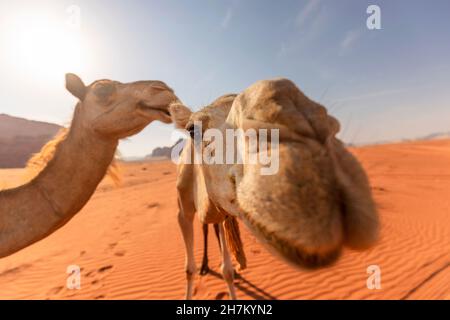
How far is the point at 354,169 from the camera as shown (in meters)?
1.14

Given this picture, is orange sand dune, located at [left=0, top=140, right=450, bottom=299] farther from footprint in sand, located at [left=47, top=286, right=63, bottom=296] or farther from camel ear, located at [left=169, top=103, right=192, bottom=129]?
camel ear, located at [left=169, top=103, right=192, bottom=129]

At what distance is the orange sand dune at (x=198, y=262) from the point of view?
5.49 meters

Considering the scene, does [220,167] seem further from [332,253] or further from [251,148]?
[332,253]

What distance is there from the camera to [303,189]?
3.06 ft

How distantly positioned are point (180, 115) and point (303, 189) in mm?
1644

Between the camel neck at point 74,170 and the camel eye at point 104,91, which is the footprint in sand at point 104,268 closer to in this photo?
the camel neck at point 74,170

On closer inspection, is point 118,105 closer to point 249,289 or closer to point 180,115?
point 180,115

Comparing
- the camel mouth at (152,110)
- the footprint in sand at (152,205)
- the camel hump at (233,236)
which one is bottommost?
the footprint in sand at (152,205)

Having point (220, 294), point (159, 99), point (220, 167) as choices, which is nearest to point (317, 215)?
point (220, 167)

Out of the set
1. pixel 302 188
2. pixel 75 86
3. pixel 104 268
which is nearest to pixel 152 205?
pixel 104 268

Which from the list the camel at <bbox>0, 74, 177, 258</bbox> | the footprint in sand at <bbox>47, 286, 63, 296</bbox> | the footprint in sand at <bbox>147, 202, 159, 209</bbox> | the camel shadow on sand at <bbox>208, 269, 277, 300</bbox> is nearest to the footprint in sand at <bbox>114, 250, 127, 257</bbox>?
the footprint in sand at <bbox>47, 286, 63, 296</bbox>

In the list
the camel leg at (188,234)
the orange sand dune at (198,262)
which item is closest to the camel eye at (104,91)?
the orange sand dune at (198,262)

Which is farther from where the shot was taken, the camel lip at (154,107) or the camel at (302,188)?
the camel lip at (154,107)

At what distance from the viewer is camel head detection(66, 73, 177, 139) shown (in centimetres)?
291
